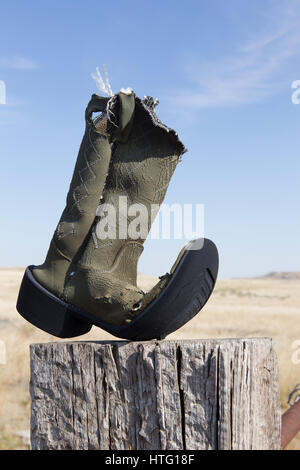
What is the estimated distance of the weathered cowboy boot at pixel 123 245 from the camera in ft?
8.39

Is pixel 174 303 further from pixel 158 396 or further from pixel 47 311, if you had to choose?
pixel 47 311

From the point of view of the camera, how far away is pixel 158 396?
2236 millimetres

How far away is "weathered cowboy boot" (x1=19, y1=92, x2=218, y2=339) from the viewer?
8.39 feet

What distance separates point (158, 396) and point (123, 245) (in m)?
0.82

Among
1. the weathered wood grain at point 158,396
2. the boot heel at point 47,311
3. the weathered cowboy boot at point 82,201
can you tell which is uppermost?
the weathered cowboy boot at point 82,201

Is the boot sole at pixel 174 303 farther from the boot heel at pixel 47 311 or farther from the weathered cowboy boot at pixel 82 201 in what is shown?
the weathered cowboy boot at pixel 82 201

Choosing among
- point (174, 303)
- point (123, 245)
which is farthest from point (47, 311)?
point (174, 303)

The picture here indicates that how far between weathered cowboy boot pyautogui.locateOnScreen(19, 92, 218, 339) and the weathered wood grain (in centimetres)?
23

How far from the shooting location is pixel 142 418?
7.41 feet

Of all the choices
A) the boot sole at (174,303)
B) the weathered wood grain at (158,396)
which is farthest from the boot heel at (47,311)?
the weathered wood grain at (158,396)

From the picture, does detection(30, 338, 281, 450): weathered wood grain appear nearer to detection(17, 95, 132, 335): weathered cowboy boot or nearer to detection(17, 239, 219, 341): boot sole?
detection(17, 239, 219, 341): boot sole
